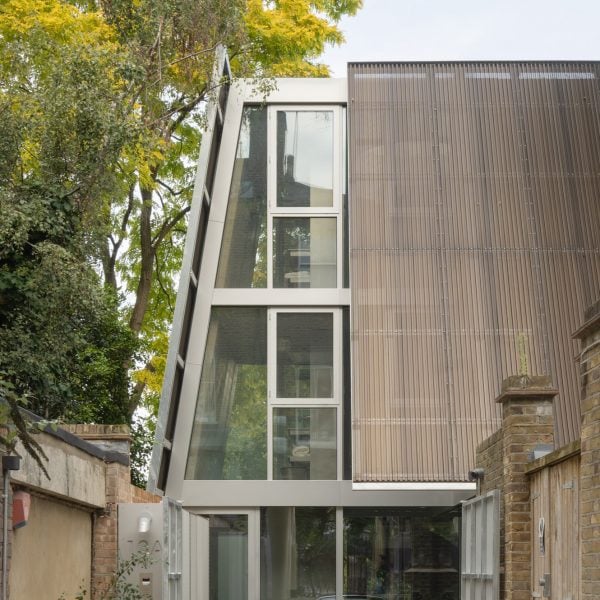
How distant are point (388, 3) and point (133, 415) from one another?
957 cm

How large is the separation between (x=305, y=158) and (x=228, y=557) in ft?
16.0

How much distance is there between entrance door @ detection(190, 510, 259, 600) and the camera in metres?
12.7

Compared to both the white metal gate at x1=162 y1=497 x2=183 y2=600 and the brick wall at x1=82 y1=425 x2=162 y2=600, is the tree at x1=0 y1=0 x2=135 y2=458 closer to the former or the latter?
the brick wall at x1=82 y1=425 x2=162 y2=600

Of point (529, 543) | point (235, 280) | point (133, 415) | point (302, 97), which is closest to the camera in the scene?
point (529, 543)

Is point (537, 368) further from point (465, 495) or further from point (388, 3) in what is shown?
point (388, 3)

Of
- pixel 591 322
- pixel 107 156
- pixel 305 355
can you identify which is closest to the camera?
pixel 591 322

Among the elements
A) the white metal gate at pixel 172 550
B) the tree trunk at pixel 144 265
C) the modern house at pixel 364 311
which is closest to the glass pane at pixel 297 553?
the modern house at pixel 364 311

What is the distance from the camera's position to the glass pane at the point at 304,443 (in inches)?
512

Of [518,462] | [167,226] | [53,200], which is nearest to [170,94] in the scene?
[167,226]

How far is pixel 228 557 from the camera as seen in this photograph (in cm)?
1284

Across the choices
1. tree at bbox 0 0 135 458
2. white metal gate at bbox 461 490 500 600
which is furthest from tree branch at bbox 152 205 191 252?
white metal gate at bbox 461 490 500 600

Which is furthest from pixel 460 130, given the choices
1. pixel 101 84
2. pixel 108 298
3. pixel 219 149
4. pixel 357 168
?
pixel 108 298

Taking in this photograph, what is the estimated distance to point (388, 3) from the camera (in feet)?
76.0

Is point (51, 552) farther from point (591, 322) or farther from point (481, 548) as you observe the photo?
point (591, 322)
